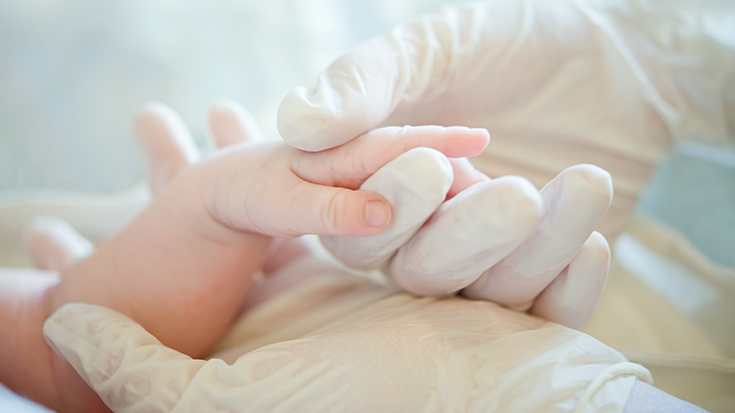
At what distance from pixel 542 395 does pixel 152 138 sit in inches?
28.4

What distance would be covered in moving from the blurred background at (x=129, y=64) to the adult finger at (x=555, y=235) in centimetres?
69

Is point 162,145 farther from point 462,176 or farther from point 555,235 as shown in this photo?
point 555,235

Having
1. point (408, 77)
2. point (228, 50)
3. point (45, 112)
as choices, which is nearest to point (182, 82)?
point (228, 50)

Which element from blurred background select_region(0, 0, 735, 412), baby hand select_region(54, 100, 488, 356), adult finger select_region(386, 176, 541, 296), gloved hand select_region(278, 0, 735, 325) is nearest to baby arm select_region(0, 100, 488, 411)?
baby hand select_region(54, 100, 488, 356)

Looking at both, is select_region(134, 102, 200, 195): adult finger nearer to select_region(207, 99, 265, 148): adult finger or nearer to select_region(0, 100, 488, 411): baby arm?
select_region(207, 99, 265, 148): adult finger

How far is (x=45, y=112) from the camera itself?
109 cm

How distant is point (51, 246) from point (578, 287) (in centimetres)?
89

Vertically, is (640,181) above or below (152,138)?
below

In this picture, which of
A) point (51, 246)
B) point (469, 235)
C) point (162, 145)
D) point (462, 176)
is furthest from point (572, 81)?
point (51, 246)

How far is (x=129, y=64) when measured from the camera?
3.71 ft

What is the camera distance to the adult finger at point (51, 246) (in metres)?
0.86

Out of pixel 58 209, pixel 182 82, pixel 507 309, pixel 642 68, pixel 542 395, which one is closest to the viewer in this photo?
pixel 542 395

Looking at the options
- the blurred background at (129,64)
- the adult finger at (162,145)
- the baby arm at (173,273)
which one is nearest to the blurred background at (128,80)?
A: the blurred background at (129,64)

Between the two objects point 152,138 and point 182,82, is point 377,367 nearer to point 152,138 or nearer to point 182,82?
point 152,138
